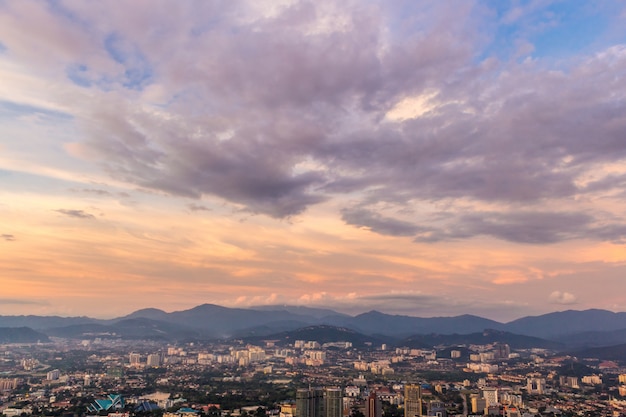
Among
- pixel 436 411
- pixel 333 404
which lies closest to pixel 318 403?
pixel 333 404

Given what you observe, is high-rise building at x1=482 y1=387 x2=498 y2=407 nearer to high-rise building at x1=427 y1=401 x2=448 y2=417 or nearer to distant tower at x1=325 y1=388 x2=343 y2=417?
high-rise building at x1=427 y1=401 x2=448 y2=417

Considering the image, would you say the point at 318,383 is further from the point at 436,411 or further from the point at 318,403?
the point at 318,403

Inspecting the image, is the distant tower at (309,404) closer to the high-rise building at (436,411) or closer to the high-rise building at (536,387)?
the high-rise building at (436,411)

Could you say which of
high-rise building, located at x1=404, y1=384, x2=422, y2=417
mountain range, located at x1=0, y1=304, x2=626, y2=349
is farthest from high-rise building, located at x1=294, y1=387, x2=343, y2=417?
mountain range, located at x1=0, y1=304, x2=626, y2=349

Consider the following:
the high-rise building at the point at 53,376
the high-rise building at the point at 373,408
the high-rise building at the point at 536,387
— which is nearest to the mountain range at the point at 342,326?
the high-rise building at the point at 536,387

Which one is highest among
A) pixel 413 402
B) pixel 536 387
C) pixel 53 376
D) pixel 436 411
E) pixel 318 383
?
pixel 413 402

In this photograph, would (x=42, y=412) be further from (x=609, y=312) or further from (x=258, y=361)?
(x=609, y=312)

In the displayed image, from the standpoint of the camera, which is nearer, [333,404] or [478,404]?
[333,404]
